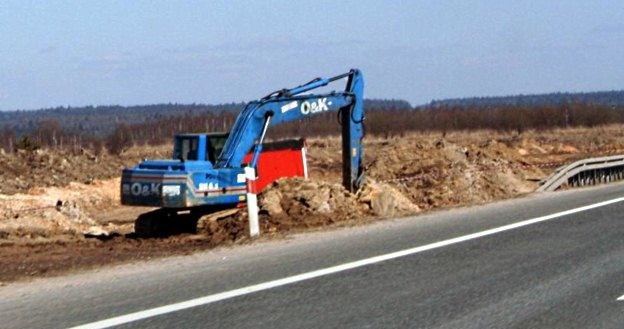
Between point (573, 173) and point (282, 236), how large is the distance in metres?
21.5

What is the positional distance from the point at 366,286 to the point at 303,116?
508 inches

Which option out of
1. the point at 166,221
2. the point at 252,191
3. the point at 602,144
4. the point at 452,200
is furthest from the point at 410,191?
the point at 602,144

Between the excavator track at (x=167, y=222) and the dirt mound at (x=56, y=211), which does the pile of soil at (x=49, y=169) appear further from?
the excavator track at (x=167, y=222)

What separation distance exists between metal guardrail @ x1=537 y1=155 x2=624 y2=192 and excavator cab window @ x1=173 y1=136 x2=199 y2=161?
13.9 metres

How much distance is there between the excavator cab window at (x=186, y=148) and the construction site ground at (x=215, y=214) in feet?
6.71

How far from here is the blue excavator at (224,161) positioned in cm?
2069

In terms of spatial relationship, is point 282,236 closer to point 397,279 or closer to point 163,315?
point 397,279

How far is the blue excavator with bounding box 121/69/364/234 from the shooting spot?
20.7 m

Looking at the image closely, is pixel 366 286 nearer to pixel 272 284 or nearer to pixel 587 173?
pixel 272 284

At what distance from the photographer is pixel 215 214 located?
21469 millimetres

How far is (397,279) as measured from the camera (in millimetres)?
11516

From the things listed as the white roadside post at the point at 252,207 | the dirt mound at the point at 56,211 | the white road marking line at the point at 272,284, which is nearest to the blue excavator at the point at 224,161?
the dirt mound at the point at 56,211

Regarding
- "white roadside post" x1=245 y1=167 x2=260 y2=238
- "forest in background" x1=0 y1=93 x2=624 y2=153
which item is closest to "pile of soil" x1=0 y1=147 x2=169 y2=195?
"white roadside post" x1=245 y1=167 x2=260 y2=238

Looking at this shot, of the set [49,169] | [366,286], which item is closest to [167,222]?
[366,286]
